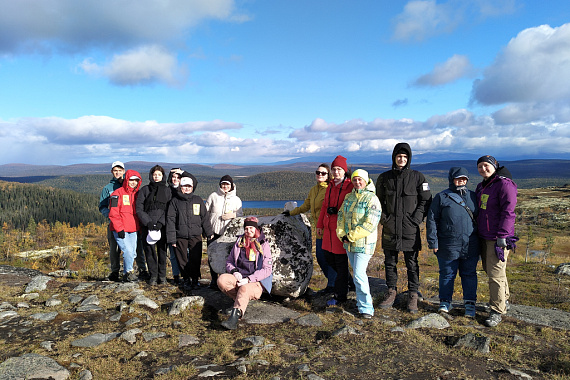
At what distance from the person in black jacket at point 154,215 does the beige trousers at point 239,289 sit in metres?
3.04

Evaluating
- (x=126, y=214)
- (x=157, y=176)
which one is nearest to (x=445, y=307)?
(x=157, y=176)

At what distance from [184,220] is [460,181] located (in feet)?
23.8

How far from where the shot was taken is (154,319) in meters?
7.23

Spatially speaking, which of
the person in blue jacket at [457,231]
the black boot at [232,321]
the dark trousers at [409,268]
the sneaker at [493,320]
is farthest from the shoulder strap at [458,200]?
the black boot at [232,321]

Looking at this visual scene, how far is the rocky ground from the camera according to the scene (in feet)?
16.9

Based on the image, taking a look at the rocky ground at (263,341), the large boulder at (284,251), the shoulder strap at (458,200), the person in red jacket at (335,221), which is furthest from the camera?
the large boulder at (284,251)

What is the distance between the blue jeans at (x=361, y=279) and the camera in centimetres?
716

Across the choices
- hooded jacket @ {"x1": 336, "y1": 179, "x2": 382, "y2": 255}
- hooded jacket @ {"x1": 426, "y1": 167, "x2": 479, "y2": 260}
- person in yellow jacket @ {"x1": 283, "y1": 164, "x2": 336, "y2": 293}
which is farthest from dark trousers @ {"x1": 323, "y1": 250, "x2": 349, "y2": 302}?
hooded jacket @ {"x1": 426, "y1": 167, "x2": 479, "y2": 260}

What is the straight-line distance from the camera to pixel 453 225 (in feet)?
23.6

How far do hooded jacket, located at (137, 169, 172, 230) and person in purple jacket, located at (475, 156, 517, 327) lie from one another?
27.0 ft

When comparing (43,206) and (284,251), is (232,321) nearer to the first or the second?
(284,251)

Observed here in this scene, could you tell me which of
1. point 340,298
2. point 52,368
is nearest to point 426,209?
point 340,298

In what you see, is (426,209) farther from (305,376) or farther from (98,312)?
(98,312)

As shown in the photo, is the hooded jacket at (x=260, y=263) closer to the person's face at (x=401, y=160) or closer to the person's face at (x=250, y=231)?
the person's face at (x=250, y=231)
